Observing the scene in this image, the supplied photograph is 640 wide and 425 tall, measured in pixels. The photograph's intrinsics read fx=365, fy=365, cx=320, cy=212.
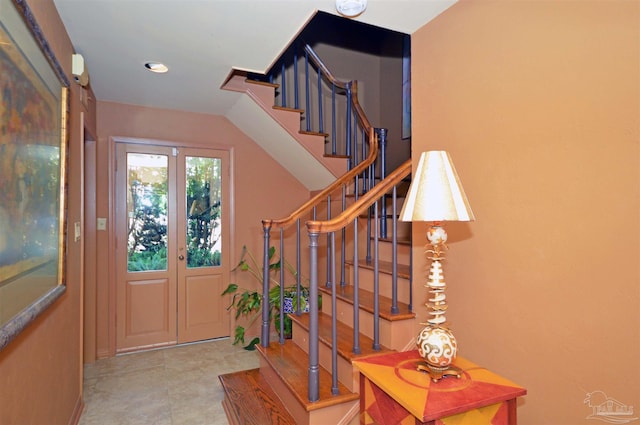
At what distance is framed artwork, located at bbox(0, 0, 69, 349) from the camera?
3.63ft

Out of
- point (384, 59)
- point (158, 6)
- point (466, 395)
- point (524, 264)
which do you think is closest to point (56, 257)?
point (158, 6)

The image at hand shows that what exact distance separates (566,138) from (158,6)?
78.9 inches

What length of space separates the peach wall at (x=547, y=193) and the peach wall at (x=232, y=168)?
249 cm

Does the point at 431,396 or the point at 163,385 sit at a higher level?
the point at 431,396

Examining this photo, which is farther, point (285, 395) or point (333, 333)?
point (285, 395)

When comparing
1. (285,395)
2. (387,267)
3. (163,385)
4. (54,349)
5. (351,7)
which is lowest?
(163,385)

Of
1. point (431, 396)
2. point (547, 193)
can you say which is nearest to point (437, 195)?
point (547, 193)

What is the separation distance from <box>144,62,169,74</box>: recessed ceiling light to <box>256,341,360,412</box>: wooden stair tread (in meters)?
2.16

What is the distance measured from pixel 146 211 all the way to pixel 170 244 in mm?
402

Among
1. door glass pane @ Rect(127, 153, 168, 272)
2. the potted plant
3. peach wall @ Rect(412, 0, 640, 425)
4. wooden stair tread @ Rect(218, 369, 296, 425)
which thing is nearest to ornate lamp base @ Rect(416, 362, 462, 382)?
peach wall @ Rect(412, 0, 640, 425)

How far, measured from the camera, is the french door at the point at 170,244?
356 cm

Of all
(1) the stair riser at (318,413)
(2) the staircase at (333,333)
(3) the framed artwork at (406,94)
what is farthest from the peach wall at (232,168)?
(1) the stair riser at (318,413)

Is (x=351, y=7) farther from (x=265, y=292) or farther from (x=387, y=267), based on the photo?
(x=265, y=292)

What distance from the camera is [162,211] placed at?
369cm
